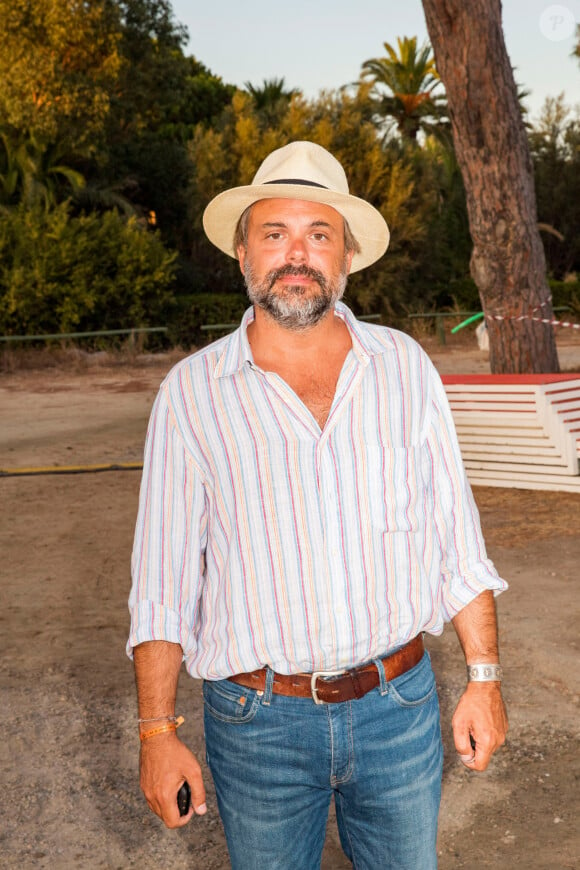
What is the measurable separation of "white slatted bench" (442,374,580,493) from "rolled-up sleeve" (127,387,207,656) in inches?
286

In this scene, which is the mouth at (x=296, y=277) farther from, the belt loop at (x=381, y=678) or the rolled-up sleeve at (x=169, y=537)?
the belt loop at (x=381, y=678)

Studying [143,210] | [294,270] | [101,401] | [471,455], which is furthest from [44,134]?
[294,270]

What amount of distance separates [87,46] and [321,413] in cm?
3216

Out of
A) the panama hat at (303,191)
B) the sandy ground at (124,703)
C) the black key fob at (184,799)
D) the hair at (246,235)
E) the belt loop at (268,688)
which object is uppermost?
the panama hat at (303,191)

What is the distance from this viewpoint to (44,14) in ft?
100

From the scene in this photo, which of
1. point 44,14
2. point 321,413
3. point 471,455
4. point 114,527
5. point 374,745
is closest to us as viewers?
point 374,745

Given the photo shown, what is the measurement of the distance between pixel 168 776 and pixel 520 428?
303 inches

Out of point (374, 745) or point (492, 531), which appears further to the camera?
point (492, 531)

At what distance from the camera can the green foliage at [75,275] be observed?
2659 cm

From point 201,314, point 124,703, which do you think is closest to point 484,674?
point 124,703

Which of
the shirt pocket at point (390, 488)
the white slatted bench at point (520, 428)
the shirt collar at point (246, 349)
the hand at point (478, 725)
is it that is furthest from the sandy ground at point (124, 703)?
the shirt collar at point (246, 349)

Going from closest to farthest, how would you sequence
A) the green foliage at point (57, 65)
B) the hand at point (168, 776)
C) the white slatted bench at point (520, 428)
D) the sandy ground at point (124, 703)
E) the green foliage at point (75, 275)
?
the hand at point (168, 776)
the sandy ground at point (124, 703)
the white slatted bench at point (520, 428)
the green foliage at point (75, 275)
the green foliage at point (57, 65)

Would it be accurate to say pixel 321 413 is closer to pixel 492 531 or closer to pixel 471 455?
pixel 492 531

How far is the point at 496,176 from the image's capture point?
1126 cm
